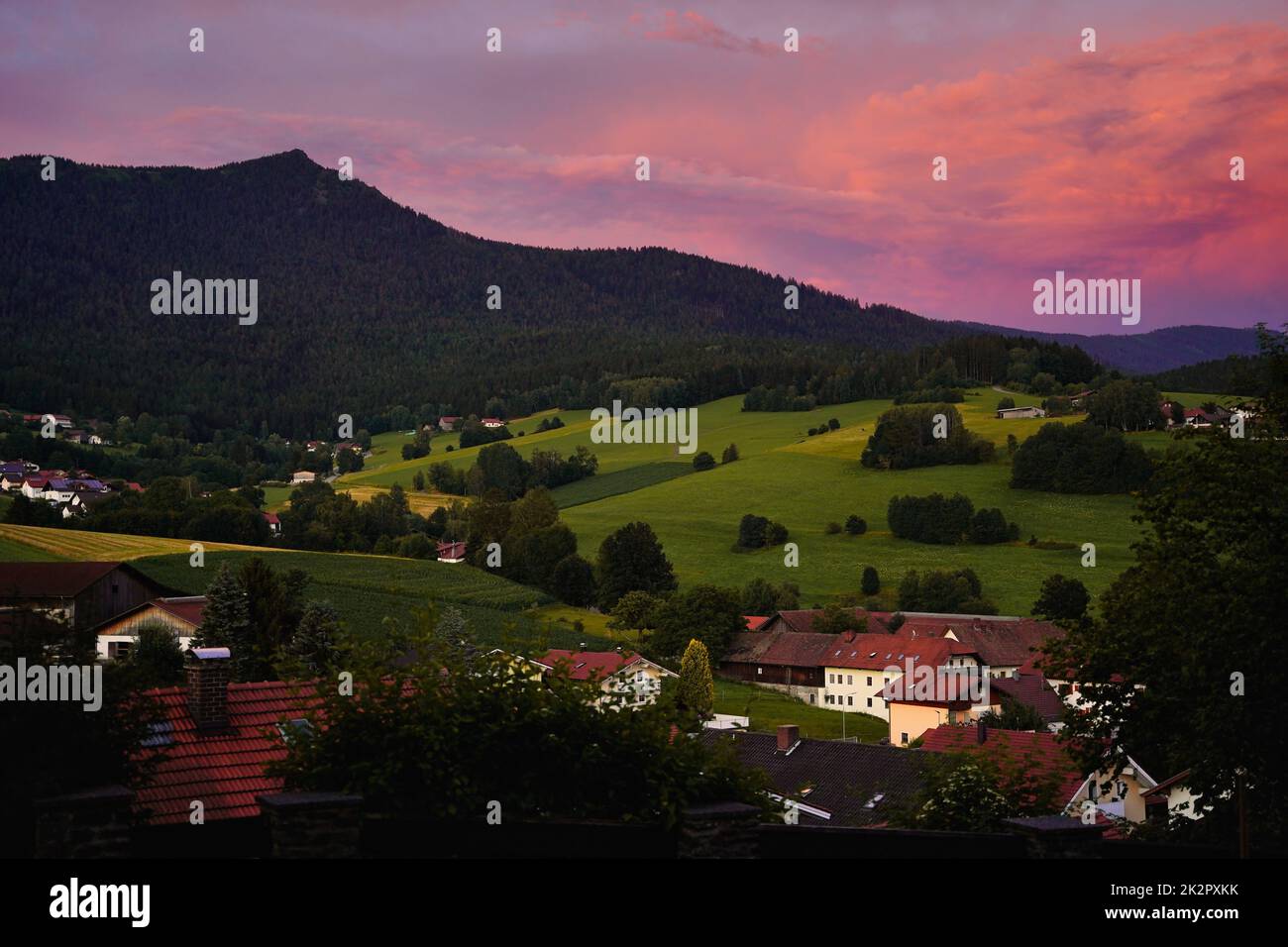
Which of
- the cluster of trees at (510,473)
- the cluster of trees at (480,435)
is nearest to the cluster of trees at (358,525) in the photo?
the cluster of trees at (510,473)

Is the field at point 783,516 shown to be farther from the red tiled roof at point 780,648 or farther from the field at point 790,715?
the field at point 790,715

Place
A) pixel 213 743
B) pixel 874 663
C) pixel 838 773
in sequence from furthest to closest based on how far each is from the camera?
pixel 874 663
pixel 838 773
pixel 213 743

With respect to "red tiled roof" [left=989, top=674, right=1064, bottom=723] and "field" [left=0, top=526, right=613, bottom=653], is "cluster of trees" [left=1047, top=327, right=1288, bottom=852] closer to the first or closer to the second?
"field" [left=0, top=526, right=613, bottom=653]

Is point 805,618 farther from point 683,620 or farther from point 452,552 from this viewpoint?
point 452,552

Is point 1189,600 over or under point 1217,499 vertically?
under

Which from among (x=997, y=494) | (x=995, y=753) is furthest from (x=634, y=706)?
(x=997, y=494)

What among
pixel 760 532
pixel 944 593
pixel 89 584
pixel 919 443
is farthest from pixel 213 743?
pixel 919 443
